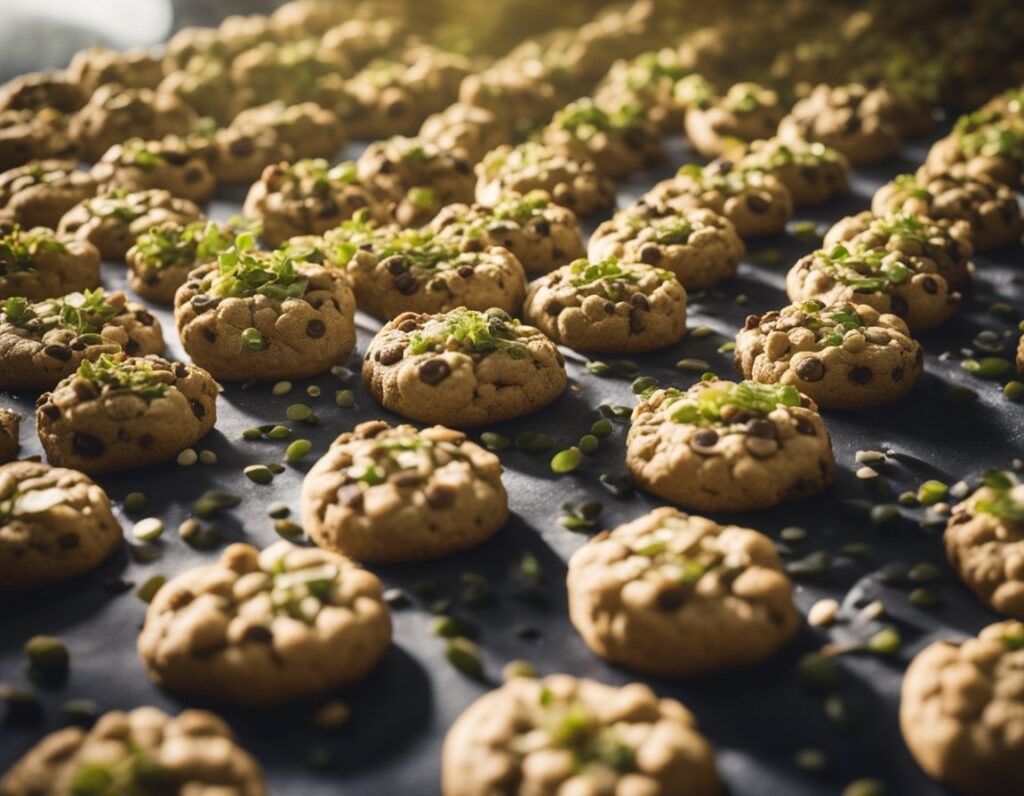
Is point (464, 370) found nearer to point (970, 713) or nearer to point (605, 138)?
point (970, 713)

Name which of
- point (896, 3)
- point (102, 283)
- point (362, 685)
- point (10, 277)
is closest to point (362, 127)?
point (102, 283)

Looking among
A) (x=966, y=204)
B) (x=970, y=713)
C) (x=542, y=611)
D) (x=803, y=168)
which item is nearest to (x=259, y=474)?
(x=542, y=611)

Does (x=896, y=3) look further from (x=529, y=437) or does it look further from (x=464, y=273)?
(x=529, y=437)

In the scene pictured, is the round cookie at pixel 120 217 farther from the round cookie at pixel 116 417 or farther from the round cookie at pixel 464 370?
the round cookie at pixel 464 370

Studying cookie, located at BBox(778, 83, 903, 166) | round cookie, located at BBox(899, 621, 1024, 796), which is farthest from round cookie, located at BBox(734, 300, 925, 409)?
cookie, located at BBox(778, 83, 903, 166)

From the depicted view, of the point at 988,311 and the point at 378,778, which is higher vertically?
the point at 988,311

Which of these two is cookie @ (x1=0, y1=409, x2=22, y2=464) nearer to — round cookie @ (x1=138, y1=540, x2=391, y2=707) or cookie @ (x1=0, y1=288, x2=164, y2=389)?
cookie @ (x1=0, y1=288, x2=164, y2=389)
